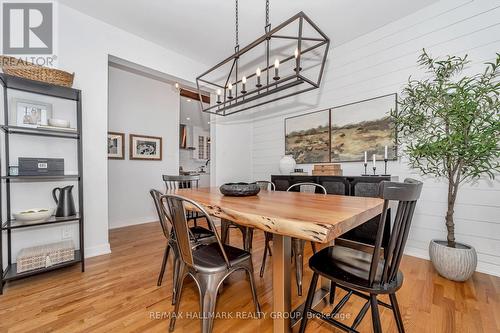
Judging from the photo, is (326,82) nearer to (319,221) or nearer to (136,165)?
(319,221)

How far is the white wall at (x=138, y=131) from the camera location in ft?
12.9

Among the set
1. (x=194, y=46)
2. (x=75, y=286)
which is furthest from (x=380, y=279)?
(x=194, y=46)

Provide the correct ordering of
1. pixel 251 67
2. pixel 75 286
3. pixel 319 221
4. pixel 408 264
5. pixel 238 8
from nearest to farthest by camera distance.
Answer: pixel 319 221 < pixel 75 286 < pixel 408 264 < pixel 238 8 < pixel 251 67

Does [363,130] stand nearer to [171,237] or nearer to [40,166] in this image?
[171,237]

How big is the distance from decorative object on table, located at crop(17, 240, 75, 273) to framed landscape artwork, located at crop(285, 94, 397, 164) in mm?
3320

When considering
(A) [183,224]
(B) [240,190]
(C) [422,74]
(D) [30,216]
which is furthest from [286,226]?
(C) [422,74]

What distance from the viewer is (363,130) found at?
119 inches

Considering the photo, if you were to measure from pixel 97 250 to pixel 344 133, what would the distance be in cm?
366

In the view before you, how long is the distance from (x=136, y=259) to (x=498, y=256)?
3.78m

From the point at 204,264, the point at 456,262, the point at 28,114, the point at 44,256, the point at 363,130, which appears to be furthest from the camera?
the point at 363,130

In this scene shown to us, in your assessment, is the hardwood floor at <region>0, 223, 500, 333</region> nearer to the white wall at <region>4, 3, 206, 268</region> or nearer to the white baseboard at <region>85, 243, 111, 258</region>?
the white baseboard at <region>85, 243, 111, 258</region>

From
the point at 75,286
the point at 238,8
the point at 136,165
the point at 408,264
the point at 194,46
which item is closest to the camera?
the point at 75,286

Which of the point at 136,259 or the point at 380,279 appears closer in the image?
the point at 380,279

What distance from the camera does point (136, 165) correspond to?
13.9 feet
